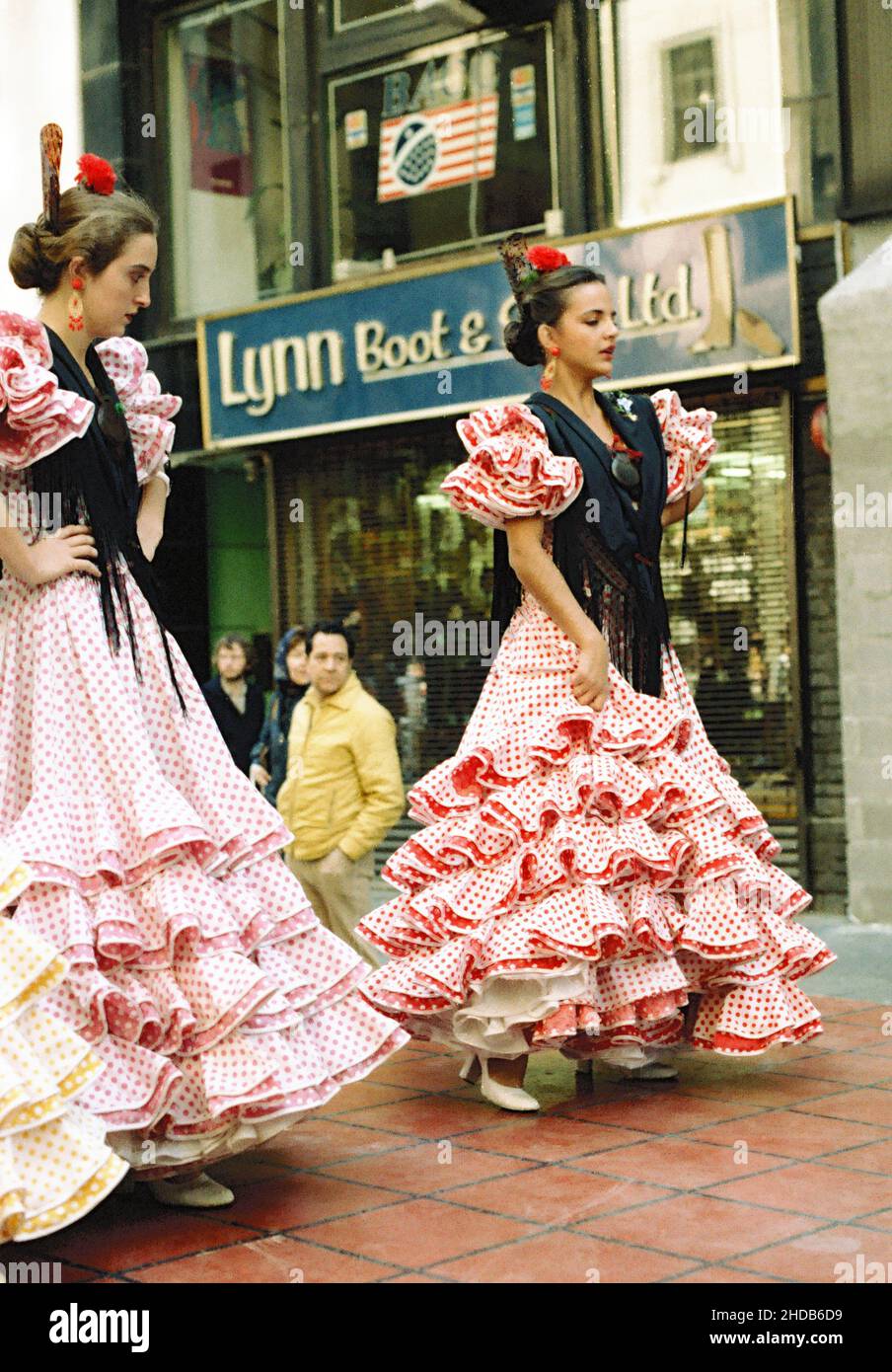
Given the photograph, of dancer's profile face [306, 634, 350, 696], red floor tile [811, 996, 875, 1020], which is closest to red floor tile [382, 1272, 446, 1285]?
red floor tile [811, 996, 875, 1020]

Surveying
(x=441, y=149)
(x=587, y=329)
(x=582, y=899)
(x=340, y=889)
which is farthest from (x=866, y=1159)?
(x=441, y=149)

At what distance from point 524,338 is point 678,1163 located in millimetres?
2428

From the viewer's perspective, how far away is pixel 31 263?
159 inches

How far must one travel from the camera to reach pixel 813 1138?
14.3 ft

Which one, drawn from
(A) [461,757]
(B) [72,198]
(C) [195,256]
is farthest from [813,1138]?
(C) [195,256]

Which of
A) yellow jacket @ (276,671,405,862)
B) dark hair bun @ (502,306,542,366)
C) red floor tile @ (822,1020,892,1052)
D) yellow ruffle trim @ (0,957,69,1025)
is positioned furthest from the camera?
yellow jacket @ (276,671,405,862)

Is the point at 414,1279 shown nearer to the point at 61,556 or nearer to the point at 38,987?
the point at 38,987

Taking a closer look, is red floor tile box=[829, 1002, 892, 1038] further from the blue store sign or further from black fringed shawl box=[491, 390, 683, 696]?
the blue store sign

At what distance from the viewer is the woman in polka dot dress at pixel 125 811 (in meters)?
3.60

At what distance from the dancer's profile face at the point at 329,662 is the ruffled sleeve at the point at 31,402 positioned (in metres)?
3.39

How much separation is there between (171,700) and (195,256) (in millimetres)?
9873

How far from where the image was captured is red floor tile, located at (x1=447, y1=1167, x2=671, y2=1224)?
3.75 metres

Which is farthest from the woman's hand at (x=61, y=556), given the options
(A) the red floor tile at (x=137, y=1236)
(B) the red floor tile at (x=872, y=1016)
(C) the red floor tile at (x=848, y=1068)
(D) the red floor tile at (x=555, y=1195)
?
(B) the red floor tile at (x=872, y=1016)

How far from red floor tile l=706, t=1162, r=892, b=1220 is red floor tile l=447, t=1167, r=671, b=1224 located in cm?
19
